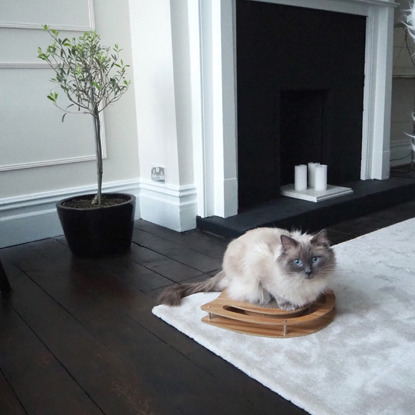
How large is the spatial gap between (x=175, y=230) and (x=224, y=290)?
1.13 metres

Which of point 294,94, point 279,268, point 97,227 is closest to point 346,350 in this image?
point 279,268

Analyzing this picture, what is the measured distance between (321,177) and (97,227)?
4.90 feet

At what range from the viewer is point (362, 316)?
5.46 ft

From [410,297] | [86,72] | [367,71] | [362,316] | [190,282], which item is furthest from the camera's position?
[367,71]

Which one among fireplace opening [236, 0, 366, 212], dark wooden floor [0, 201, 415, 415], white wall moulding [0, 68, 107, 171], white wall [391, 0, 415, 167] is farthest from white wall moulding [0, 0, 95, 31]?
white wall [391, 0, 415, 167]

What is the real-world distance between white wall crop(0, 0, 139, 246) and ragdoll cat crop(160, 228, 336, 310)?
143cm

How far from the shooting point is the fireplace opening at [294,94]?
9.21ft

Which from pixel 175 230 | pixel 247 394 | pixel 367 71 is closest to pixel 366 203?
pixel 367 71

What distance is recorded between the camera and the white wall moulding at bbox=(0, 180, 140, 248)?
2615 millimetres

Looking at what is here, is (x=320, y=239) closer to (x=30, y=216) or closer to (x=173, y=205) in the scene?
(x=173, y=205)

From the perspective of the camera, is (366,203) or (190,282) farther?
(366,203)

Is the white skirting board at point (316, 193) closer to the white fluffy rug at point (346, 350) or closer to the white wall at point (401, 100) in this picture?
the white fluffy rug at point (346, 350)

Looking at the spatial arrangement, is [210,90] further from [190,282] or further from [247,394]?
[247,394]

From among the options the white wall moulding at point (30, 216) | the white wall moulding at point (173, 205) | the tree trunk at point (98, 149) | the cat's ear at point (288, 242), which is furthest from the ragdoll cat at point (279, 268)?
the white wall moulding at point (30, 216)
